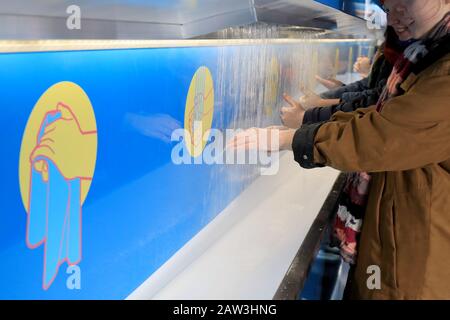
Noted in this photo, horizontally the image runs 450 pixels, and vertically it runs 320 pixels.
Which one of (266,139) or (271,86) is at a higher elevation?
(271,86)

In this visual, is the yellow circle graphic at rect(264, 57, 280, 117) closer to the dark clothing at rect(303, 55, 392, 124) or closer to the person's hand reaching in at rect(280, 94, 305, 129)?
the dark clothing at rect(303, 55, 392, 124)

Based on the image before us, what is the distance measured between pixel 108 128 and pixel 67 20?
299 millimetres

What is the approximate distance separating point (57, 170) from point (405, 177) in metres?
0.84

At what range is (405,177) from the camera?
1174 millimetres

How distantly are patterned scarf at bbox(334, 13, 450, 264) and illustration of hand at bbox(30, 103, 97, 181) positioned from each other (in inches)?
28.4

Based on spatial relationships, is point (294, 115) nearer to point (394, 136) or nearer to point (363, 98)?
point (363, 98)

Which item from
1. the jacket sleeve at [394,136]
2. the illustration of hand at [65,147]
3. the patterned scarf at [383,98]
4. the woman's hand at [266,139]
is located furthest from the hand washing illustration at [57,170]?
the patterned scarf at [383,98]

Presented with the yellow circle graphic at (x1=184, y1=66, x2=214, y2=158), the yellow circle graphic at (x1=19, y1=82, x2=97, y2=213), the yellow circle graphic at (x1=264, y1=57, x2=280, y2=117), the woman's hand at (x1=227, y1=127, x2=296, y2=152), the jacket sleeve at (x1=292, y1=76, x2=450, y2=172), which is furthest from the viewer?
the yellow circle graphic at (x1=264, y1=57, x2=280, y2=117)

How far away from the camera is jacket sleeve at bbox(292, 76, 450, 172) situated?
38.7 inches

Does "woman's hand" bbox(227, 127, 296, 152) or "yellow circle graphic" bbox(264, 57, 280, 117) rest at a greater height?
"yellow circle graphic" bbox(264, 57, 280, 117)

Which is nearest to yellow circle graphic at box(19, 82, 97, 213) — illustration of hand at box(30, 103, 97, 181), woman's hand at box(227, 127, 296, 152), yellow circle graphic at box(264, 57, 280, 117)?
illustration of hand at box(30, 103, 97, 181)

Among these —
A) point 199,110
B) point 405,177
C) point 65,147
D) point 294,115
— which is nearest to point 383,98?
point 405,177

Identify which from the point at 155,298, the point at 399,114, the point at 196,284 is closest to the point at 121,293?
the point at 155,298

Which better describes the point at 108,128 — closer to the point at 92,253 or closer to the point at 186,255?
the point at 92,253
